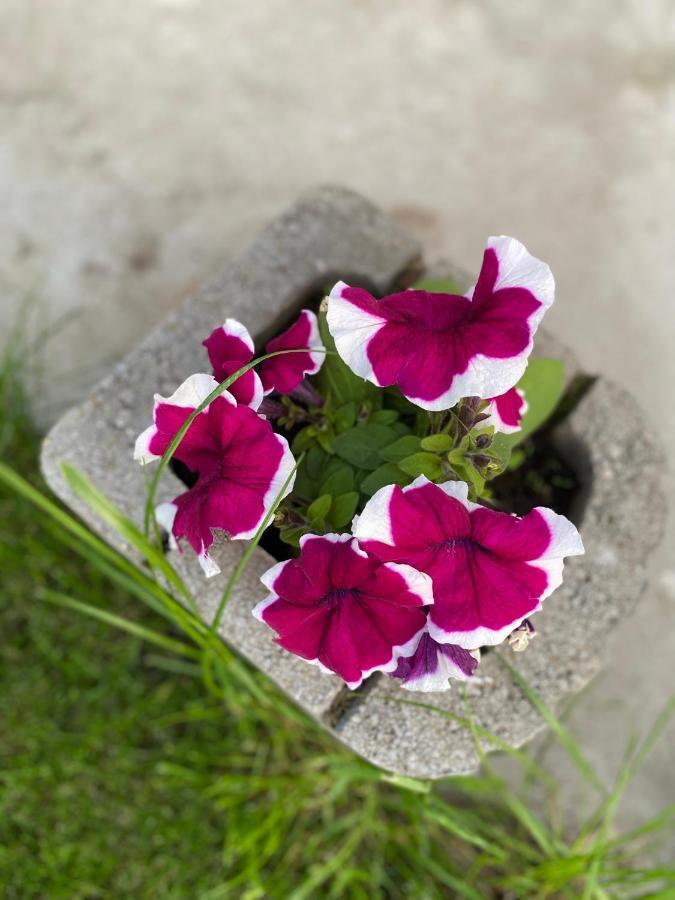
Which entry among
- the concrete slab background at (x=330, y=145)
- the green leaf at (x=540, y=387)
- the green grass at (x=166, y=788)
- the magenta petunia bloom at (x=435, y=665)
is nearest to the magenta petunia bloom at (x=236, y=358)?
the magenta petunia bloom at (x=435, y=665)

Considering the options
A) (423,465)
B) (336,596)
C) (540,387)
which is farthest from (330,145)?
(336,596)

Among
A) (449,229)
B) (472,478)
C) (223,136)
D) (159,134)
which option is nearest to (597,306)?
(449,229)

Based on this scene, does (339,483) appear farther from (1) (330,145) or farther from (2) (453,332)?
(1) (330,145)

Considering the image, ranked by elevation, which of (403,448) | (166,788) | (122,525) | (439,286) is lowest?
(166,788)

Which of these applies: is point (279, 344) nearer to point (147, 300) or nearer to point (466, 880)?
point (147, 300)

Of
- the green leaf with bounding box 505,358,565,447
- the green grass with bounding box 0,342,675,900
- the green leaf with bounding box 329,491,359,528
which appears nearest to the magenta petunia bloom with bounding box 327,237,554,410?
the green leaf with bounding box 329,491,359,528

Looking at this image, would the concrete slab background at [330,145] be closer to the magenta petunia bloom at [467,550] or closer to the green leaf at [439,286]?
the green leaf at [439,286]
